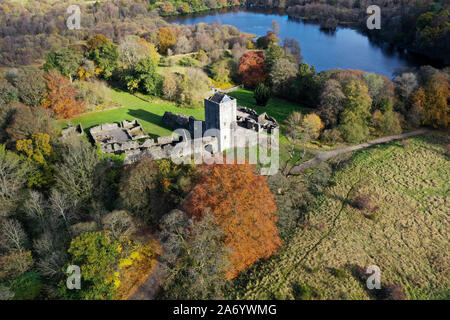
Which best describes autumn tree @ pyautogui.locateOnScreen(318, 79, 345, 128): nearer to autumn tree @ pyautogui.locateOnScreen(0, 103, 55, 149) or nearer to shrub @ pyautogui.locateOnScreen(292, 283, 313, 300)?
shrub @ pyautogui.locateOnScreen(292, 283, 313, 300)

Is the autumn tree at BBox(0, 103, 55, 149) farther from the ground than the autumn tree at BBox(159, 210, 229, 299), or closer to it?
farther from the ground

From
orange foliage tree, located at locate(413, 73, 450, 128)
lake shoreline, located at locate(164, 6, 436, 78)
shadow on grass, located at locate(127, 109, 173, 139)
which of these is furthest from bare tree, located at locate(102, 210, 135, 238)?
lake shoreline, located at locate(164, 6, 436, 78)

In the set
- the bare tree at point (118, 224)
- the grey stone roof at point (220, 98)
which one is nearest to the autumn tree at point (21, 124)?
the bare tree at point (118, 224)

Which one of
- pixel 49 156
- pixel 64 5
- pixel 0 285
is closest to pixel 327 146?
pixel 49 156

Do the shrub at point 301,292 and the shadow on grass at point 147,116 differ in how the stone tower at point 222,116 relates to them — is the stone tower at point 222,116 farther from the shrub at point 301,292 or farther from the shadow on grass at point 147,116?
the shrub at point 301,292

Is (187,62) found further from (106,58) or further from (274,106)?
(274,106)

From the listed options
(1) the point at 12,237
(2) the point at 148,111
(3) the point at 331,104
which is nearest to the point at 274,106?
(3) the point at 331,104

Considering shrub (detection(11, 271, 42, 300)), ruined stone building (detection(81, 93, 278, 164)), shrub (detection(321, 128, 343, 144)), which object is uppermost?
ruined stone building (detection(81, 93, 278, 164))

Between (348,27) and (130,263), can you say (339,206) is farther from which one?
(348,27)
